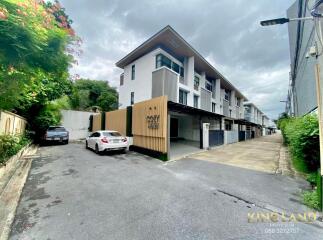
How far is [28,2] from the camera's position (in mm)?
3322

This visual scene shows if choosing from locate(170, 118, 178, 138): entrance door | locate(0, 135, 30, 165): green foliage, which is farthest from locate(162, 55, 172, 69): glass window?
locate(0, 135, 30, 165): green foliage

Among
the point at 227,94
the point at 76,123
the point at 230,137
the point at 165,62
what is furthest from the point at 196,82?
the point at 76,123

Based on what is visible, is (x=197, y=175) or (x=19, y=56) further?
(x=197, y=175)

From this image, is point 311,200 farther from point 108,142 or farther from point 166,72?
point 166,72

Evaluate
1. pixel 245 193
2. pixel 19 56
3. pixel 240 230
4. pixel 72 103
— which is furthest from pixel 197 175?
pixel 72 103

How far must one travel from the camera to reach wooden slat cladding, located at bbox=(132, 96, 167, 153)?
29.2 feet

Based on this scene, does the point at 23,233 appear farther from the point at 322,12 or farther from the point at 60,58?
the point at 322,12

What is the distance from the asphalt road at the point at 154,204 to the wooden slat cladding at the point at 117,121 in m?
6.50

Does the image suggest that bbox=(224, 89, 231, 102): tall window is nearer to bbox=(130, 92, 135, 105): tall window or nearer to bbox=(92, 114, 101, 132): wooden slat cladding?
bbox=(130, 92, 135, 105): tall window

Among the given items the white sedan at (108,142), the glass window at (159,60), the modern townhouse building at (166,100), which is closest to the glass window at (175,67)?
the modern townhouse building at (166,100)

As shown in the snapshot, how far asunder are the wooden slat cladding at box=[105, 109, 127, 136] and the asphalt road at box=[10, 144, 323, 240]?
256 inches

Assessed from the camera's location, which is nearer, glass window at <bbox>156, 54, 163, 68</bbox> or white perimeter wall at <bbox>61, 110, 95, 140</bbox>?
glass window at <bbox>156, 54, 163, 68</bbox>

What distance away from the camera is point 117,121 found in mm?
14094

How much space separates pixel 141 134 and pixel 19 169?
6.15 metres
